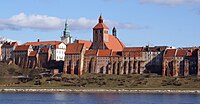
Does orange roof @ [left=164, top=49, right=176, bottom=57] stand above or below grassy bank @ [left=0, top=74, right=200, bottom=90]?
above

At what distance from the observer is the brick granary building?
138 meters

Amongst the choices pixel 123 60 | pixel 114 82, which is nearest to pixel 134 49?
pixel 123 60

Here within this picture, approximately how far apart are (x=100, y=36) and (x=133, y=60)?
15804mm

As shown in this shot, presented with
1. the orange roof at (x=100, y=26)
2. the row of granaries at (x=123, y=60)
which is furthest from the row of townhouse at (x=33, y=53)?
the orange roof at (x=100, y=26)

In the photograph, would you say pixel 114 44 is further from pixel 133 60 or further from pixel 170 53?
pixel 170 53

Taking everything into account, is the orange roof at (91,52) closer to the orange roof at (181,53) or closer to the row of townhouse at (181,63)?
the row of townhouse at (181,63)

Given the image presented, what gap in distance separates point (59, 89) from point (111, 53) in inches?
1277

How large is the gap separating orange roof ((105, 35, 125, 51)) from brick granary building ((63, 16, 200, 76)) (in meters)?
4.08

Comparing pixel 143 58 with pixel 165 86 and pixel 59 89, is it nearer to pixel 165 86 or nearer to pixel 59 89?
pixel 165 86

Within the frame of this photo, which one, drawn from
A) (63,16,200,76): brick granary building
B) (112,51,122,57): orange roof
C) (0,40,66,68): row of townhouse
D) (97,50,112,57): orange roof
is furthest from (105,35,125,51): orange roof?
(0,40,66,68): row of townhouse

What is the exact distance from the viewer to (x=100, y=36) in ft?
516

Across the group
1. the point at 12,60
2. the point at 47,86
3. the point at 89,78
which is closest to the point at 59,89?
the point at 47,86

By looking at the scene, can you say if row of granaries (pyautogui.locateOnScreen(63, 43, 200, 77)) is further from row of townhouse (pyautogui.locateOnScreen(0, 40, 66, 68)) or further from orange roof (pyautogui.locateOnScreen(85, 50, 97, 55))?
row of townhouse (pyautogui.locateOnScreen(0, 40, 66, 68))

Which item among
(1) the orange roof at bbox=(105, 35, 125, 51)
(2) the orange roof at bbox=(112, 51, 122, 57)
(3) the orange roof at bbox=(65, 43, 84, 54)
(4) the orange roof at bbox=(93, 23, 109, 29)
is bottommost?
(2) the orange roof at bbox=(112, 51, 122, 57)
